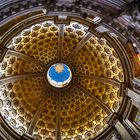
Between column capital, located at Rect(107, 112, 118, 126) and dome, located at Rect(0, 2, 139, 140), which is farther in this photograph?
dome, located at Rect(0, 2, 139, 140)

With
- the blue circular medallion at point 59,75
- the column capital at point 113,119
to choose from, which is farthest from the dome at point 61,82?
the column capital at point 113,119

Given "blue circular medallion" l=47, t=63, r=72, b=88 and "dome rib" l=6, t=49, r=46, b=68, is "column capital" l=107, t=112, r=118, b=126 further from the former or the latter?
"dome rib" l=6, t=49, r=46, b=68

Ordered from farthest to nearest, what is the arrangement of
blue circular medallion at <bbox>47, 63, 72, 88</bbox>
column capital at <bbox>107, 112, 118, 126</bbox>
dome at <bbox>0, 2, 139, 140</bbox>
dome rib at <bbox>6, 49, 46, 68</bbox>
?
1. blue circular medallion at <bbox>47, 63, 72, 88</bbox>
2. dome at <bbox>0, 2, 139, 140</bbox>
3. dome rib at <bbox>6, 49, 46, 68</bbox>
4. column capital at <bbox>107, 112, 118, 126</bbox>

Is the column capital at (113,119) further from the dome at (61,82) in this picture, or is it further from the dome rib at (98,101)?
the dome rib at (98,101)

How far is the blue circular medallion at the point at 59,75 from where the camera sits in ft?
112

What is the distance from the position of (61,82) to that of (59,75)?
0.74m

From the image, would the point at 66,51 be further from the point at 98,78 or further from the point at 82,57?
the point at 98,78

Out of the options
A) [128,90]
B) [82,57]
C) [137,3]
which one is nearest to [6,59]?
[82,57]

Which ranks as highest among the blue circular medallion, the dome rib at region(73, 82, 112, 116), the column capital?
the blue circular medallion

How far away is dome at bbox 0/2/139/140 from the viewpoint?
28.0 m

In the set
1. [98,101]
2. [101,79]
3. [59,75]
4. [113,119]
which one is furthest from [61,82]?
[113,119]

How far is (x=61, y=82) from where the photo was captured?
115ft

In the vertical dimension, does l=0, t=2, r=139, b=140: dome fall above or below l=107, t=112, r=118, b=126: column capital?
above

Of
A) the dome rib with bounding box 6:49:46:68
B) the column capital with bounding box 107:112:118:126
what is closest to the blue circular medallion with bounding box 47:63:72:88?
the dome rib with bounding box 6:49:46:68
